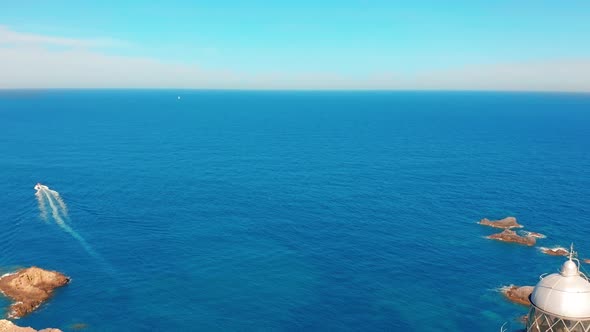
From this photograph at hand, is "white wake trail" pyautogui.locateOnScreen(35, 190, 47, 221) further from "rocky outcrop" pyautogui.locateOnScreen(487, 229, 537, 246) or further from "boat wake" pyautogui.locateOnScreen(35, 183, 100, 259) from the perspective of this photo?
"rocky outcrop" pyautogui.locateOnScreen(487, 229, 537, 246)

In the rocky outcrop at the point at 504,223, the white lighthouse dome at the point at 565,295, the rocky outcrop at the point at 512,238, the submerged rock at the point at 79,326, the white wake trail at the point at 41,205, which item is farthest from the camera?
the white wake trail at the point at 41,205

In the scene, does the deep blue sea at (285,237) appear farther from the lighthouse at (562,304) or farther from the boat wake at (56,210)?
the lighthouse at (562,304)

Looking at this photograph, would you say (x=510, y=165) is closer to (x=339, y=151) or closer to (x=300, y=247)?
(x=339, y=151)

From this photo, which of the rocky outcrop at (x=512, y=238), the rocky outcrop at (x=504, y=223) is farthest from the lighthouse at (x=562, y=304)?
the rocky outcrop at (x=504, y=223)

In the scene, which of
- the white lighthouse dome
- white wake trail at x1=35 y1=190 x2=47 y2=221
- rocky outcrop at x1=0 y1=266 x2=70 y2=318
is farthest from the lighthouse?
white wake trail at x1=35 y1=190 x2=47 y2=221

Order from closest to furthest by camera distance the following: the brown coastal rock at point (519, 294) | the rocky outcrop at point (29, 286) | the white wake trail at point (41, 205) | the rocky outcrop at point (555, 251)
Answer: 1. the rocky outcrop at point (29, 286)
2. the brown coastal rock at point (519, 294)
3. the rocky outcrop at point (555, 251)
4. the white wake trail at point (41, 205)

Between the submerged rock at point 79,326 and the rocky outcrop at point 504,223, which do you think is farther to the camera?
the rocky outcrop at point 504,223

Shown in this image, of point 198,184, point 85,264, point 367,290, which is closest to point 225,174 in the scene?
point 198,184
